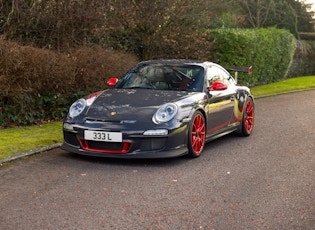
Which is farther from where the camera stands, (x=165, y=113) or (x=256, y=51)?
(x=256, y=51)

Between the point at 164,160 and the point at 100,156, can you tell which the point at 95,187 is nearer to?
the point at 100,156

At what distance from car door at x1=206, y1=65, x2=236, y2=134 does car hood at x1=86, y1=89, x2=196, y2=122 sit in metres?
0.48

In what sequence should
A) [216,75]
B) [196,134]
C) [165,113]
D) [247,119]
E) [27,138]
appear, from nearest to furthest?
[165,113] → [196,134] → [27,138] → [216,75] → [247,119]

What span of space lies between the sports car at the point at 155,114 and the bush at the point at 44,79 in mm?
2193

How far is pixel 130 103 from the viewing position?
8.23 m

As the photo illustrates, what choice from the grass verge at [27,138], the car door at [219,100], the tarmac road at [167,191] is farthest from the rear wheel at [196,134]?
the grass verge at [27,138]

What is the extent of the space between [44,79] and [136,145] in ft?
13.7

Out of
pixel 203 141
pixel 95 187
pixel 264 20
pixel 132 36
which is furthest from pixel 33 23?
pixel 264 20

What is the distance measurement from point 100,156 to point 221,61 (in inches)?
552

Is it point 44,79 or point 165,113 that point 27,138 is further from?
point 165,113

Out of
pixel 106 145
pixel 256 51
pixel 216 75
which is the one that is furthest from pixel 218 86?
pixel 256 51

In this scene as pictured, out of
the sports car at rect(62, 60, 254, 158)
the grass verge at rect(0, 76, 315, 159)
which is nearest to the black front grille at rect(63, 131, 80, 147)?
the sports car at rect(62, 60, 254, 158)

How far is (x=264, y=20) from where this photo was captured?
38.7m

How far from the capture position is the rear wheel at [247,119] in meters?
10.4
